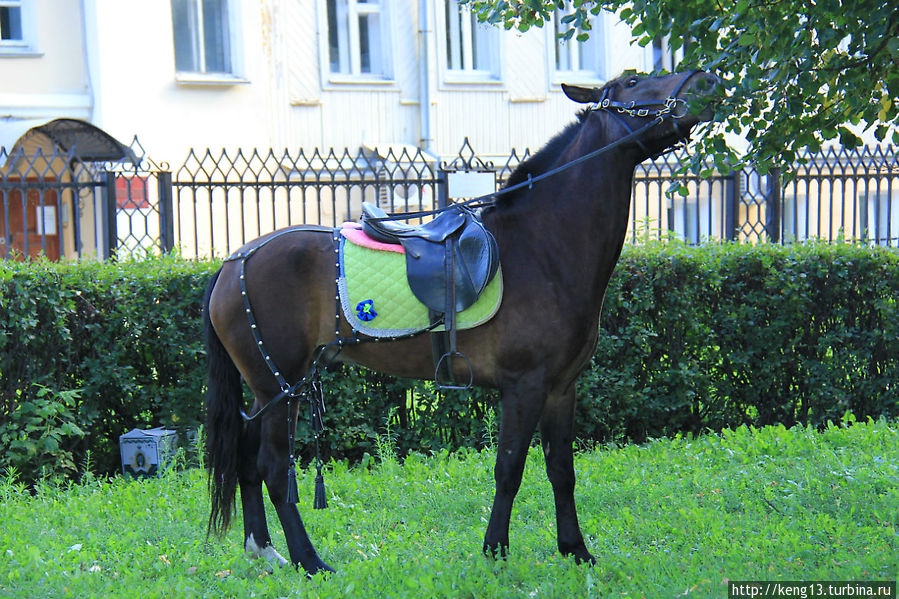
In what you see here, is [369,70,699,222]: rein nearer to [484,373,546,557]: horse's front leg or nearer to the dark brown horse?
the dark brown horse

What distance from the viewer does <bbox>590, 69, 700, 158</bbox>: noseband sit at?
397cm

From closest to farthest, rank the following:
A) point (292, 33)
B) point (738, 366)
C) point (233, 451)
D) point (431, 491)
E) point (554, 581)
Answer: point (554, 581) → point (233, 451) → point (431, 491) → point (738, 366) → point (292, 33)

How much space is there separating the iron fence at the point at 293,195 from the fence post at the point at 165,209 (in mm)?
12

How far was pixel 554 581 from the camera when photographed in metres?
4.12

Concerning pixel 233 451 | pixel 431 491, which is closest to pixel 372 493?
pixel 431 491

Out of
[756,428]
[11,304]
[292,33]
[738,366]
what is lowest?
[756,428]

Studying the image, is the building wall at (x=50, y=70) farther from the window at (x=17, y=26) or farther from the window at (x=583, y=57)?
the window at (x=583, y=57)

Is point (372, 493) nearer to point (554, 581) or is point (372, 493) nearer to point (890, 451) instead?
point (554, 581)

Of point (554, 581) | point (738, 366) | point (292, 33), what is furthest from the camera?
point (292, 33)

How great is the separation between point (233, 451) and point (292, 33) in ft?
36.5

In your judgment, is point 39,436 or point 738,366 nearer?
point 39,436

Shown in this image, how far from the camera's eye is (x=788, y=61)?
3.88m

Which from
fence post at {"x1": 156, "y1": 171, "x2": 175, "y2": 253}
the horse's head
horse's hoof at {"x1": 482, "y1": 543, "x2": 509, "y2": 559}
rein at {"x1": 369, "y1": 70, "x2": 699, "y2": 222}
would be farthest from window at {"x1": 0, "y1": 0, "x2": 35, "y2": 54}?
horse's hoof at {"x1": 482, "y1": 543, "x2": 509, "y2": 559}

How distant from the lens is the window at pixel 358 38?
48.9ft
